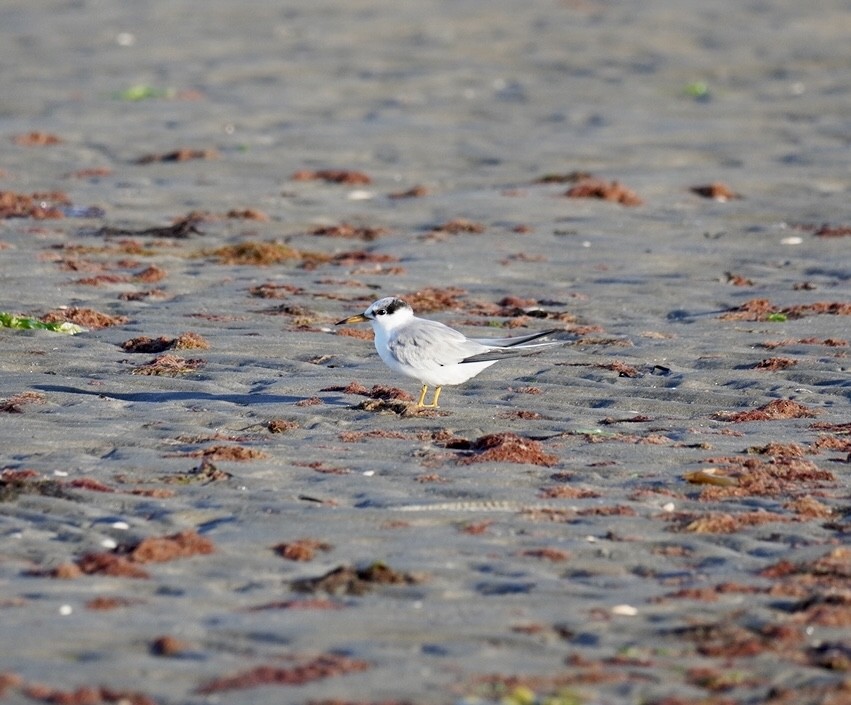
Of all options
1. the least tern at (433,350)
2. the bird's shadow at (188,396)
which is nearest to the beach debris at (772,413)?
the least tern at (433,350)

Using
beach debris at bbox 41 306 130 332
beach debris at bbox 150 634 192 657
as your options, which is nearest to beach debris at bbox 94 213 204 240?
beach debris at bbox 41 306 130 332

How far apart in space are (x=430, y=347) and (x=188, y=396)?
5.62ft

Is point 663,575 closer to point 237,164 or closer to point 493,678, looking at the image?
point 493,678

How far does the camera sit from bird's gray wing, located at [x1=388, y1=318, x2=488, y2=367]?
400 inches

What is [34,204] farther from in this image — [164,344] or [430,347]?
[430,347]

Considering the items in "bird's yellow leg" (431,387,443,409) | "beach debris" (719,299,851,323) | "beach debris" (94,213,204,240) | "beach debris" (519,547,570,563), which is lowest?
"beach debris" (719,299,851,323)

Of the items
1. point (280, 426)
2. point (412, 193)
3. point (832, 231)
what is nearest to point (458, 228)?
point (412, 193)

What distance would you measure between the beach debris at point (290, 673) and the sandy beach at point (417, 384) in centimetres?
2

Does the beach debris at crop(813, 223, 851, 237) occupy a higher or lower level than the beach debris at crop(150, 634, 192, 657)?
lower

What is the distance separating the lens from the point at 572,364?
11602 mm

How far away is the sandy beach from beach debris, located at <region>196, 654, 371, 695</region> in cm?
2

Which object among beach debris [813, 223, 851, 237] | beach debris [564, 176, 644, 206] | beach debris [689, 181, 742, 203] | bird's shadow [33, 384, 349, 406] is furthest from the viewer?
beach debris [689, 181, 742, 203]

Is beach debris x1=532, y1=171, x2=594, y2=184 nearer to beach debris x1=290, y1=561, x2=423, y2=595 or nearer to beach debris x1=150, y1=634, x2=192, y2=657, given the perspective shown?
beach debris x1=290, y1=561, x2=423, y2=595

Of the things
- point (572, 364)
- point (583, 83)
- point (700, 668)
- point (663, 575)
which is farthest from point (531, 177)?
point (700, 668)
